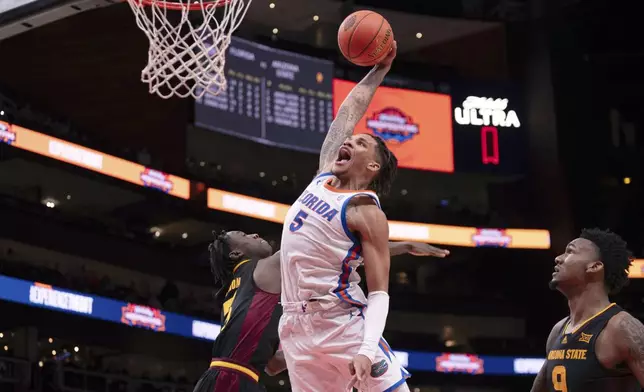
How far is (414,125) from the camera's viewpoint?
28797 mm

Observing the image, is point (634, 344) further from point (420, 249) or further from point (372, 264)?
point (372, 264)

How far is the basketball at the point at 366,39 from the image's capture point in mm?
5820

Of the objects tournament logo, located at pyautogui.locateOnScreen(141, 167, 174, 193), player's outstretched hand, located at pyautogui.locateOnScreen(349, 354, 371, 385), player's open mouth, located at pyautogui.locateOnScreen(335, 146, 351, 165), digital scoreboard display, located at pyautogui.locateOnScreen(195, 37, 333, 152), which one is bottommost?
player's outstretched hand, located at pyautogui.locateOnScreen(349, 354, 371, 385)

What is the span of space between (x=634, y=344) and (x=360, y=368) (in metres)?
2.12

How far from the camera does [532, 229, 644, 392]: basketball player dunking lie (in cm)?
606

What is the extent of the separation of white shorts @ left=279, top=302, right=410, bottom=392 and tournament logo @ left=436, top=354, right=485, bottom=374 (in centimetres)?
2337

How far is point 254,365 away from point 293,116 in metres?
20.2

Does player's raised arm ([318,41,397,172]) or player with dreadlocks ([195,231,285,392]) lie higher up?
player's raised arm ([318,41,397,172])

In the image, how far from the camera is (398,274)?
3241 cm

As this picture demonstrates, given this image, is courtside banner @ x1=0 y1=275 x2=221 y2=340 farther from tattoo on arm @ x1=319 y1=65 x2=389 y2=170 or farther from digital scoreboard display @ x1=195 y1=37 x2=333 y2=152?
tattoo on arm @ x1=319 y1=65 x2=389 y2=170

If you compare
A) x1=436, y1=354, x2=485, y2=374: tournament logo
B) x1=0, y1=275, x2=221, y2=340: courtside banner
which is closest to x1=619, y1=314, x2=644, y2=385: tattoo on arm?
x1=0, y1=275, x2=221, y2=340: courtside banner

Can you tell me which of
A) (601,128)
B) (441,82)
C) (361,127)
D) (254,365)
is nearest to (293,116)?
(361,127)

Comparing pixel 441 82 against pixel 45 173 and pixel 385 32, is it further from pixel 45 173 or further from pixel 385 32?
pixel 385 32

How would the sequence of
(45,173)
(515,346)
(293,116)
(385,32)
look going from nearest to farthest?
(385,32)
(45,173)
(293,116)
(515,346)
